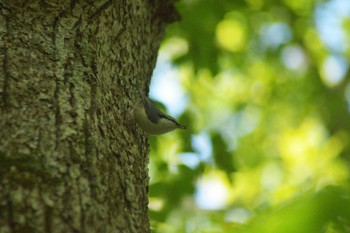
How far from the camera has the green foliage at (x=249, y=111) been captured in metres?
3.19

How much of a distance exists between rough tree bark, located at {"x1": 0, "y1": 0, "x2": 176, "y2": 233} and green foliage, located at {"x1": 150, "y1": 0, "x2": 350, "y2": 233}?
988 mm

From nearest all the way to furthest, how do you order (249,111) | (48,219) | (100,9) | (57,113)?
(48,219) < (57,113) < (100,9) < (249,111)

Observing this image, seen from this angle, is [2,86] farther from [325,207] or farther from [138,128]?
[325,207]

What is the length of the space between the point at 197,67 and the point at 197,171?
0.68 metres

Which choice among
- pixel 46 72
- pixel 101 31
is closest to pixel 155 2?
pixel 101 31

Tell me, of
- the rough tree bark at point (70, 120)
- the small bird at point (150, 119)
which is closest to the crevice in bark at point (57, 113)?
the rough tree bark at point (70, 120)

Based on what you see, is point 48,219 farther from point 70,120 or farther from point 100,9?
point 100,9

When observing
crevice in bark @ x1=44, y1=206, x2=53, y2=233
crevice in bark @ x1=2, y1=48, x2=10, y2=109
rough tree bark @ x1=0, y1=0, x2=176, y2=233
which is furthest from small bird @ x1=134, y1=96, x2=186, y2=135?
crevice in bark @ x1=44, y1=206, x2=53, y2=233

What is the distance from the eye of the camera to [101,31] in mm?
1749

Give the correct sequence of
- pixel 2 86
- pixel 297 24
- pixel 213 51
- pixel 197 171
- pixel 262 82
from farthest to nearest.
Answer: pixel 262 82, pixel 297 24, pixel 213 51, pixel 197 171, pixel 2 86

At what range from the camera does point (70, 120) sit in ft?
4.62

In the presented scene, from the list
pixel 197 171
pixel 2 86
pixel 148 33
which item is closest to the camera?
pixel 2 86

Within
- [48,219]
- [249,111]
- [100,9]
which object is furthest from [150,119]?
[249,111]

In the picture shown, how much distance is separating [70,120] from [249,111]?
5.24 metres
